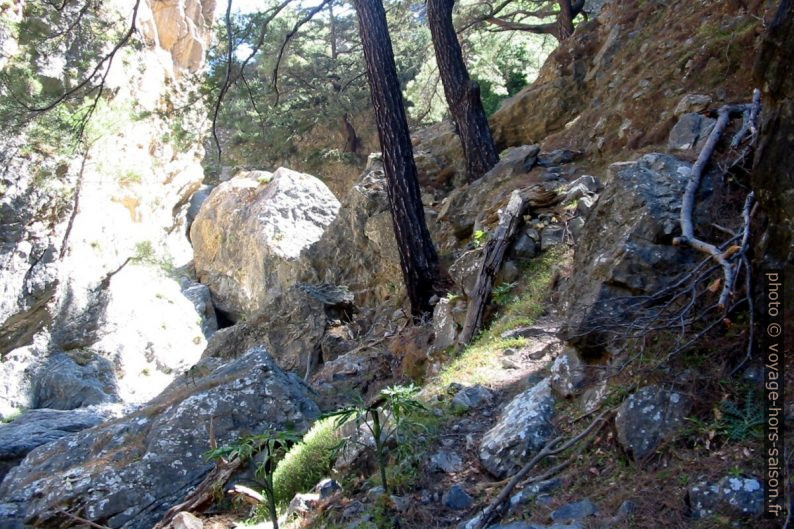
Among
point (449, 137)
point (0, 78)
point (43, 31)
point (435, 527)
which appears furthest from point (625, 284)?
point (0, 78)

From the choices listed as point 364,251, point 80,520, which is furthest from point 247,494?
point 364,251

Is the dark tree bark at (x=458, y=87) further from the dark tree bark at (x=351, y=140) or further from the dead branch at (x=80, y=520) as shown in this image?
the dark tree bark at (x=351, y=140)

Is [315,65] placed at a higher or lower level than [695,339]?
higher

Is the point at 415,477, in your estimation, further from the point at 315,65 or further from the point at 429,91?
the point at 315,65

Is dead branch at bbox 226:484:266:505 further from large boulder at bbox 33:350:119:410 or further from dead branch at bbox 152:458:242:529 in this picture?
large boulder at bbox 33:350:119:410

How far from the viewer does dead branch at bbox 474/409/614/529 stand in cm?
282

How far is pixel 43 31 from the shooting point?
9891 mm

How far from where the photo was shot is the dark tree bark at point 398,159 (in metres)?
7.45

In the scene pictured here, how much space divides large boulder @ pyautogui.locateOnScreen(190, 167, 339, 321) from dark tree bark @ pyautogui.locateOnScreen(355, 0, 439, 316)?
14.1 feet

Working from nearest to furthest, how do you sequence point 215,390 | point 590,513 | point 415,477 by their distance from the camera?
point 590,513, point 415,477, point 215,390

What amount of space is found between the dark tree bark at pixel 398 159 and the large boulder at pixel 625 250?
3453mm

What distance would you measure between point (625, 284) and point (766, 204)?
902 millimetres

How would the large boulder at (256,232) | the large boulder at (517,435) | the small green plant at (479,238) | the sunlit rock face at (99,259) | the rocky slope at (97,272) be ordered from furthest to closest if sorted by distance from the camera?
the sunlit rock face at (99,259) < the rocky slope at (97,272) < the large boulder at (256,232) < the small green plant at (479,238) < the large boulder at (517,435)

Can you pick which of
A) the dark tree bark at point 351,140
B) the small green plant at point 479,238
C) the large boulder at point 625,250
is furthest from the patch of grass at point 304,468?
the dark tree bark at point 351,140
